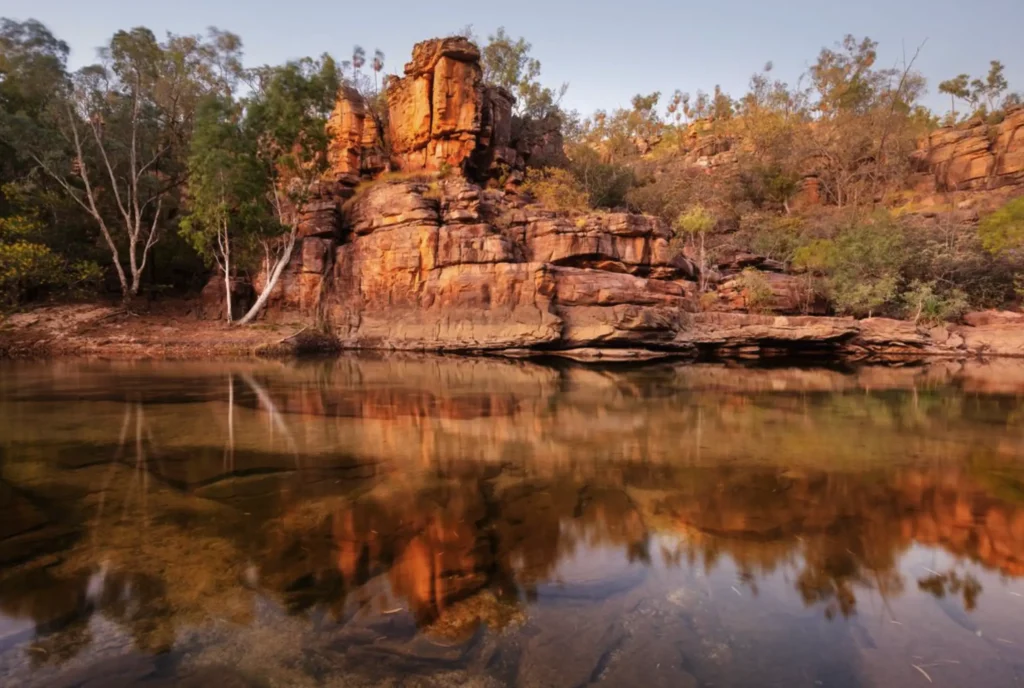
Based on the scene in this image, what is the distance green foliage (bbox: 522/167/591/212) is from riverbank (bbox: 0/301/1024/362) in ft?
27.5

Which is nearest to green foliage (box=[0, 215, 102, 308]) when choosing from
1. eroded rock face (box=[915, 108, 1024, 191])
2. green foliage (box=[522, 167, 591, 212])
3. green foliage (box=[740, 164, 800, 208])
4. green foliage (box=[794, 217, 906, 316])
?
green foliage (box=[522, 167, 591, 212])

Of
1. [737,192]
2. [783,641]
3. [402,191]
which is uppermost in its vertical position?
[737,192]

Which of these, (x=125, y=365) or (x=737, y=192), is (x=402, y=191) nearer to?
(x=125, y=365)

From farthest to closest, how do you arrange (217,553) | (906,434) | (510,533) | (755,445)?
(906,434), (755,445), (510,533), (217,553)

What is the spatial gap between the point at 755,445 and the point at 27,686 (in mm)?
6692

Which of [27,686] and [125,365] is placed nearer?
[27,686]

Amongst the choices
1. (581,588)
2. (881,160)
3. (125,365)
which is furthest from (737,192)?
(581,588)

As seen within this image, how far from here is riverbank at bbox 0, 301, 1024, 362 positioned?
18.5 metres

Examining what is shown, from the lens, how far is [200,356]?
18.4 meters

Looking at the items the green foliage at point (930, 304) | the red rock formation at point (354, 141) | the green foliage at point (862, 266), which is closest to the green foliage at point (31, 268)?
the red rock formation at point (354, 141)

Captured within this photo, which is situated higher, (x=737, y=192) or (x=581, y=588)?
(x=737, y=192)

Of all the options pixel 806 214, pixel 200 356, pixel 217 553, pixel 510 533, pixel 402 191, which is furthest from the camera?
pixel 806 214

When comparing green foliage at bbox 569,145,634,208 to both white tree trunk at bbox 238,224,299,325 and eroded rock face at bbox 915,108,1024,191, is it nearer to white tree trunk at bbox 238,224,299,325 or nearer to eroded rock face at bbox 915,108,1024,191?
white tree trunk at bbox 238,224,299,325

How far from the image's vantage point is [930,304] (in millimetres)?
20766
